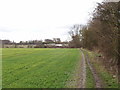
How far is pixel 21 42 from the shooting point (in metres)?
154

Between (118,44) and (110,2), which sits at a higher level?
(110,2)

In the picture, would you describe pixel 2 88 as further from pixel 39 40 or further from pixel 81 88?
Answer: pixel 39 40

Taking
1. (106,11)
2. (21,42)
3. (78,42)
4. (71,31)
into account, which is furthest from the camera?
(21,42)

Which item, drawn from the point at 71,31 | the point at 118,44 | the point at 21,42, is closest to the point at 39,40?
the point at 21,42

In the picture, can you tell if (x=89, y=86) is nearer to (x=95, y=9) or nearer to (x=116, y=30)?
(x=116, y=30)

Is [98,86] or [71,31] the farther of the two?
[71,31]

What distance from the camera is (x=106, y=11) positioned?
16.8 metres

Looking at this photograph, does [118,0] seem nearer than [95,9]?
Yes

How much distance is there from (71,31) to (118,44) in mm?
106318

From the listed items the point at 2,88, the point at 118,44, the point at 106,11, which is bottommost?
the point at 2,88

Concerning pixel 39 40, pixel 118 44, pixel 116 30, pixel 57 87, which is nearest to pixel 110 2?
pixel 116 30

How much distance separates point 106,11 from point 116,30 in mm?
1722

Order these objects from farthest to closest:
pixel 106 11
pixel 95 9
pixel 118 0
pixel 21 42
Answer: pixel 21 42, pixel 95 9, pixel 106 11, pixel 118 0

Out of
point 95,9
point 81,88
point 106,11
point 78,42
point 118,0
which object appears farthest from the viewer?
point 78,42
